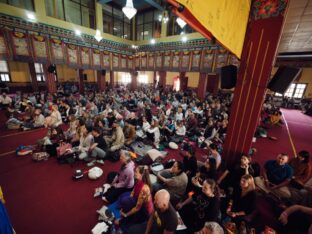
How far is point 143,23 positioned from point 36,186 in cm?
1628

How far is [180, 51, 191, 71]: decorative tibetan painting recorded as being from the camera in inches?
472

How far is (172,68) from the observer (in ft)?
42.6

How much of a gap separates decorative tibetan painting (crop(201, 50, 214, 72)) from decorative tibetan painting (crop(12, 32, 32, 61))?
38.1 feet

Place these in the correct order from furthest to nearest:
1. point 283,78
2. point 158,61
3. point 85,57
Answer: point 158,61, point 85,57, point 283,78

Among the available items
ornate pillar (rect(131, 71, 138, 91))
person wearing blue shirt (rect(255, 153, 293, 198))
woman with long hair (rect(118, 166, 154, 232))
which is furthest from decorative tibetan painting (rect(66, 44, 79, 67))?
person wearing blue shirt (rect(255, 153, 293, 198))

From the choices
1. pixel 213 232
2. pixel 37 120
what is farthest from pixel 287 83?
pixel 37 120

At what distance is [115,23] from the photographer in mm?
14375

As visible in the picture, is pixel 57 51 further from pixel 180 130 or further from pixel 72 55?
pixel 180 130

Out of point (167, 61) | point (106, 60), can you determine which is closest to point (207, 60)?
point (167, 61)

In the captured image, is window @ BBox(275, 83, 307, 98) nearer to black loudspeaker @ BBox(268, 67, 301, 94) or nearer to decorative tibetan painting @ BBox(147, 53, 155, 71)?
decorative tibetan painting @ BBox(147, 53, 155, 71)

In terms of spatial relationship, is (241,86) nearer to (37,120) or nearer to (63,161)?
(63,161)

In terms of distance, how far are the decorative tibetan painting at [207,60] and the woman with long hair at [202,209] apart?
10370mm

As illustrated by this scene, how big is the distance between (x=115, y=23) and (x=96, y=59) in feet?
15.4

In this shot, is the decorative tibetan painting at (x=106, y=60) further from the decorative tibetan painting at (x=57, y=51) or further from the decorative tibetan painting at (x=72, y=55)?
the decorative tibetan painting at (x=57, y=51)
